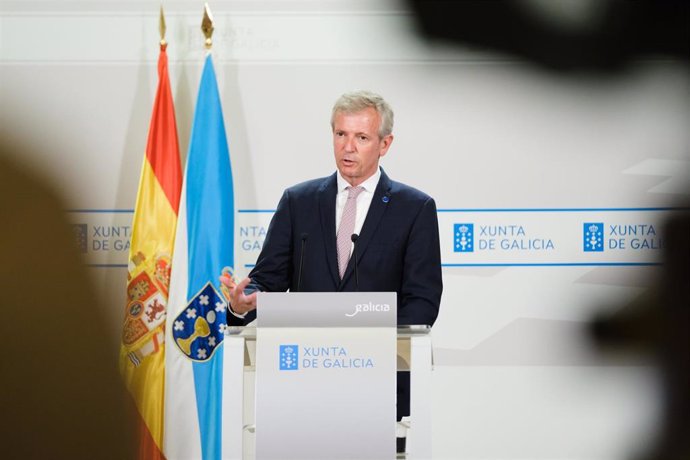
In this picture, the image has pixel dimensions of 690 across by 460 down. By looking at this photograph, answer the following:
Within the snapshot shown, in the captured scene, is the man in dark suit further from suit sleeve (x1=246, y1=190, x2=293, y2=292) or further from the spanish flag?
the spanish flag

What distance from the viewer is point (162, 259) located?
4.63 m

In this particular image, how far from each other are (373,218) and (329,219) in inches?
7.7

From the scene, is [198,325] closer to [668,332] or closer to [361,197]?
[361,197]

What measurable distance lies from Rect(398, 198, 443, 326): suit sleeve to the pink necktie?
0.24m

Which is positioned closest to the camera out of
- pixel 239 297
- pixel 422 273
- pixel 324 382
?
pixel 324 382

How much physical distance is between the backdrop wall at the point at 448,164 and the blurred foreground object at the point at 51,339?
0.38 ft

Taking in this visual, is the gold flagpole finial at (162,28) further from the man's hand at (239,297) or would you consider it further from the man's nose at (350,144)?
the man's hand at (239,297)

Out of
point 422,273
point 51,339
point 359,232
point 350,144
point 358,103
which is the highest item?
point 358,103

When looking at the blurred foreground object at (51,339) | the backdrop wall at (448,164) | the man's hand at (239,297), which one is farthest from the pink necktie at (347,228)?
the blurred foreground object at (51,339)

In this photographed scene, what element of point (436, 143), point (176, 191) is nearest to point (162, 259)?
point (176, 191)

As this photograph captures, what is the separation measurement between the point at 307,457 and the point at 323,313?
369 millimetres

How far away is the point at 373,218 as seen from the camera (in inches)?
138

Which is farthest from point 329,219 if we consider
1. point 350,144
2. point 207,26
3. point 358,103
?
point 207,26

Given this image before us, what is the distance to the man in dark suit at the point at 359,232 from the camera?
11.3ft
